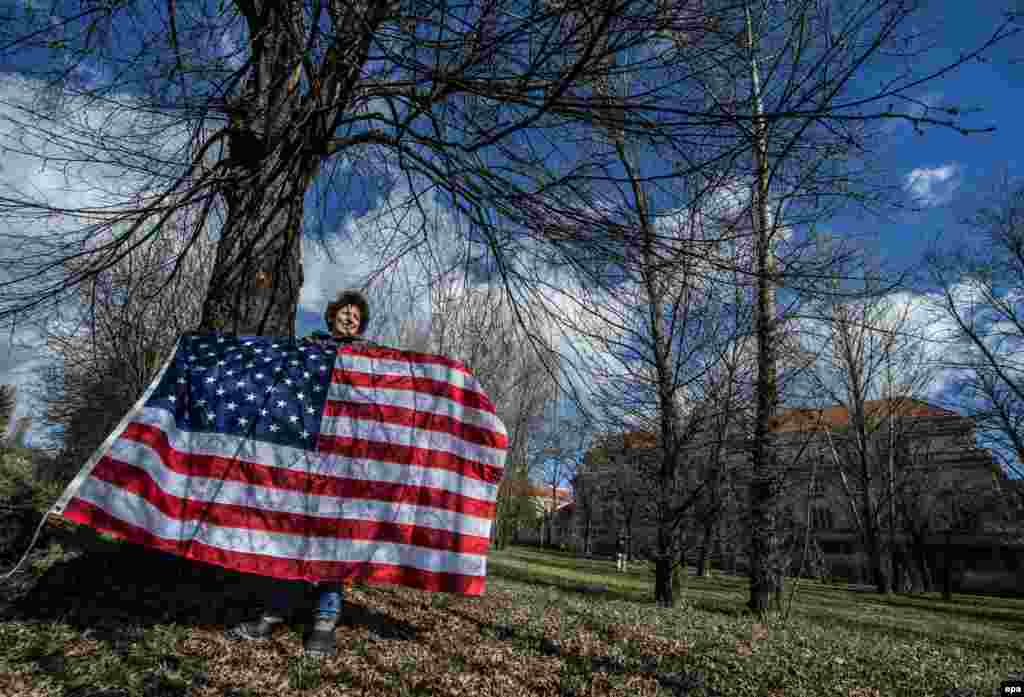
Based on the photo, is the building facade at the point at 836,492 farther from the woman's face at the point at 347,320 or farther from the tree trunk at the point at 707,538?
the woman's face at the point at 347,320

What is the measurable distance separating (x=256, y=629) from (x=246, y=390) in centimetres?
151

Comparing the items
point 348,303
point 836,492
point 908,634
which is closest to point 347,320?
point 348,303

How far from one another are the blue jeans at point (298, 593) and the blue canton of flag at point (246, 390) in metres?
0.91

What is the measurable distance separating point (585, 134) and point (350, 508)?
9.38ft

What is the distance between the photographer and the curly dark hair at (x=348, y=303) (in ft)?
14.0

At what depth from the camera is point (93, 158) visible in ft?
9.89

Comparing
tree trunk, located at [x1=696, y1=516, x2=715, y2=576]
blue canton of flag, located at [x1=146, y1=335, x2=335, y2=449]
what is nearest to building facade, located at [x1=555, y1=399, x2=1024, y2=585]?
tree trunk, located at [x1=696, y1=516, x2=715, y2=576]

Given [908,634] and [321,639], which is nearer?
[321,639]

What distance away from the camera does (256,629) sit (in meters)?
3.36

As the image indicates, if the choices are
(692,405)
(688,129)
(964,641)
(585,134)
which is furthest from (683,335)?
(964,641)

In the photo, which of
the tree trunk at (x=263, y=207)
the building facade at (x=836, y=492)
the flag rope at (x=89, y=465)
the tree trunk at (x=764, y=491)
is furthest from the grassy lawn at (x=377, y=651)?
Result: the tree trunk at (x=764, y=491)

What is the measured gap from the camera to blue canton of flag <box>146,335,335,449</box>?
10.9ft

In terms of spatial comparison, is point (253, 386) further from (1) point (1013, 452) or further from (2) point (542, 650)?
(1) point (1013, 452)

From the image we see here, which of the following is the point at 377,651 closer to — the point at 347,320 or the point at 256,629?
the point at 256,629
